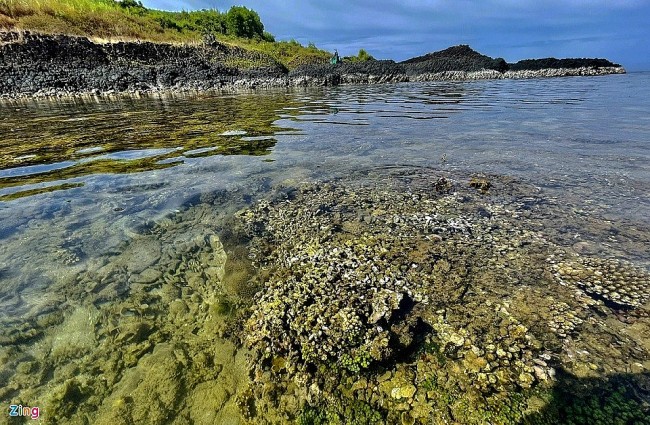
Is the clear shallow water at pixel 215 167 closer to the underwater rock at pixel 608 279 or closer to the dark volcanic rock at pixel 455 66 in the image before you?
the underwater rock at pixel 608 279

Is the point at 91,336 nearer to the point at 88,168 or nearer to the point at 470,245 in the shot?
the point at 470,245

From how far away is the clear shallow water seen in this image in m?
4.24

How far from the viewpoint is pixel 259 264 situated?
4.18m

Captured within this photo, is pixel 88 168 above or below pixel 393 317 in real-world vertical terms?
above

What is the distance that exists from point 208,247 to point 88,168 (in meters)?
5.39

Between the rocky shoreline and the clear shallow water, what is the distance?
2313 centimetres

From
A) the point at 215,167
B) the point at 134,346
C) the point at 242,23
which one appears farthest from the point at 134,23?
the point at 134,346

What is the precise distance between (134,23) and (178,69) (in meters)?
14.0

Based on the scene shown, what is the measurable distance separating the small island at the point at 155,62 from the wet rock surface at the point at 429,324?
37.9 m

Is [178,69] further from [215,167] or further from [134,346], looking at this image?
[134,346]

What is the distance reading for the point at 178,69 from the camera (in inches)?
1570

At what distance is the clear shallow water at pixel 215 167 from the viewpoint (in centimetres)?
424

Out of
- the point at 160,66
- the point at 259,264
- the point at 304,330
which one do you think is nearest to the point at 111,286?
the point at 259,264

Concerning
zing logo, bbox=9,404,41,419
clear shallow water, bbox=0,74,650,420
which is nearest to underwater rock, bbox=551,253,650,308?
clear shallow water, bbox=0,74,650,420
